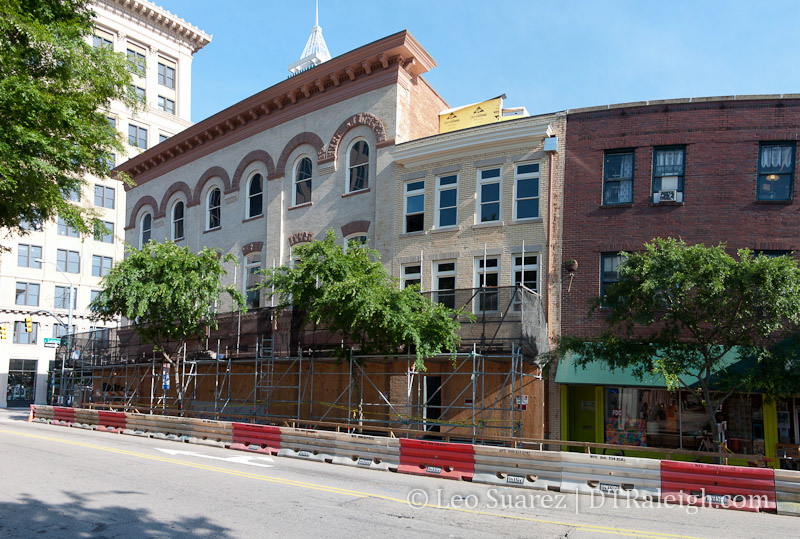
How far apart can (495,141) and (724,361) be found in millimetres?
9592

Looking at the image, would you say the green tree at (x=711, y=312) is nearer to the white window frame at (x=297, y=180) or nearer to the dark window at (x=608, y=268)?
the dark window at (x=608, y=268)

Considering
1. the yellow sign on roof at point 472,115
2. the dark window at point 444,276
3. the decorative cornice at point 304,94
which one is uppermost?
the decorative cornice at point 304,94

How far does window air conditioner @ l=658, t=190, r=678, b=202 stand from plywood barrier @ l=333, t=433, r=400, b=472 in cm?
1146

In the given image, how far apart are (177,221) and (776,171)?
87.4 feet

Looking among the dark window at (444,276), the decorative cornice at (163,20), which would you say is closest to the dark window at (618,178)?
the dark window at (444,276)

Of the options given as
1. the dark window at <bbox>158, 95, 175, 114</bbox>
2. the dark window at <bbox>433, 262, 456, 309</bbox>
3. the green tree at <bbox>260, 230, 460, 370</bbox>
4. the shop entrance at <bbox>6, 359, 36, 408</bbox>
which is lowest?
the shop entrance at <bbox>6, 359, 36, 408</bbox>

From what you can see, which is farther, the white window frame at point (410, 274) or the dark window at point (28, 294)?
the dark window at point (28, 294)

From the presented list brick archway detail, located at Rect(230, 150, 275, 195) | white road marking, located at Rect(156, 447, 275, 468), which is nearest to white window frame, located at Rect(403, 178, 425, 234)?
brick archway detail, located at Rect(230, 150, 275, 195)

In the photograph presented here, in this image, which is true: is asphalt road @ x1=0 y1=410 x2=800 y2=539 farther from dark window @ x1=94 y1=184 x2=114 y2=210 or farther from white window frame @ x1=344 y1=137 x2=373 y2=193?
dark window @ x1=94 y1=184 x2=114 y2=210

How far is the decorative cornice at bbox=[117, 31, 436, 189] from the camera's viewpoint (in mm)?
24328

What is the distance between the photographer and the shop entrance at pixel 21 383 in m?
51.9

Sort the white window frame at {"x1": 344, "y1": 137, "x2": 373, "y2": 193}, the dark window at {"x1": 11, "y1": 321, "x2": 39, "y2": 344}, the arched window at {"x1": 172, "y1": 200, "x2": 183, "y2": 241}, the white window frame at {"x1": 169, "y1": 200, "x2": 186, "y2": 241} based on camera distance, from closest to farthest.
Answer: the white window frame at {"x1": 344, "y1": 137, "x2": 373, "y2": 193}, the white window frame at {"x1": 169, "y1": 200, "x2": 186, "y2": 241}, the arched window at {"x1": 172, "y1": 200, "x2": 183, "y2": 241}, the dark window at {"x1": 11, "y1": 321, "x2": 39, "y2": 344}

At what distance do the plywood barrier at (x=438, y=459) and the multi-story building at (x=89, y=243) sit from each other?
133 ft

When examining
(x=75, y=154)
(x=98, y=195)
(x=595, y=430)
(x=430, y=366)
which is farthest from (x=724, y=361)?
(x=98, y=195)
